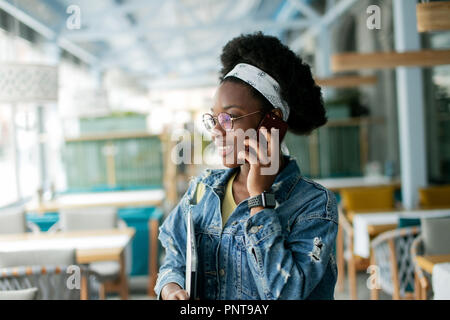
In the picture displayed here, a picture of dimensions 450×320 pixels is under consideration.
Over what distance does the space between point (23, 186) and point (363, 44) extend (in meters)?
6.18

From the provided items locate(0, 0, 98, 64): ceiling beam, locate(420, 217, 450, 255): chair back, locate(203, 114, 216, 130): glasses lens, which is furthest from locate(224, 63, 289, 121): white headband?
locate(0, 0, 98, 64): ceiling beam

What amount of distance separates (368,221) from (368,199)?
893 millimetres

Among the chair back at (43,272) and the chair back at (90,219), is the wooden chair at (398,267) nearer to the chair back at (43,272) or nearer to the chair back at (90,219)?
the chair back at (43,272)

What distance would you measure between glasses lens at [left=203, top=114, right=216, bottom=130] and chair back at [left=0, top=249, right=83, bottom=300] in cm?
146

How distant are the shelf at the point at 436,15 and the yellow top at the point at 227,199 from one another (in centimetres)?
105

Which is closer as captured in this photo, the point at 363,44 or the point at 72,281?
the point at 72,281

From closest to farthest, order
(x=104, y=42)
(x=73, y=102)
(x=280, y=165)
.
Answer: (x=280, y=165) < (x=73, y=102) < (x=104, y=42)

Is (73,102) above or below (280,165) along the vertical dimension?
above

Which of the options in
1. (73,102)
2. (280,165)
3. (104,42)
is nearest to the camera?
(280,165)

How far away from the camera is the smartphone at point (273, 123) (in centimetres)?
106

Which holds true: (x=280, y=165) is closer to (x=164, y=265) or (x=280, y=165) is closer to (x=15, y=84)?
(x=164, y=265)

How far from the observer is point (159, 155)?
6906mm
